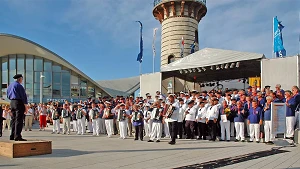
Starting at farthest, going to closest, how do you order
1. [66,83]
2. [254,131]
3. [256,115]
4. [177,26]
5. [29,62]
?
[66,83] → [29,62] → [177,26] → [254,131] → [256,115]

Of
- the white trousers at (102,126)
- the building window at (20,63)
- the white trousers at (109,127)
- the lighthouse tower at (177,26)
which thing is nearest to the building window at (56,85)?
the building window at (20,63)

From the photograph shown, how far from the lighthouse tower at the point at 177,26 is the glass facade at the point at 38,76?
491 inches

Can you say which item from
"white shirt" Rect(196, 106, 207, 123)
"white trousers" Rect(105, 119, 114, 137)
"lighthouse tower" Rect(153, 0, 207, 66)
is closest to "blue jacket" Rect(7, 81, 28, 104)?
"white trousers" Rect(105, 119, 114, 137)

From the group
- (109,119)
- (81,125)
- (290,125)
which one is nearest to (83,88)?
(81,125)

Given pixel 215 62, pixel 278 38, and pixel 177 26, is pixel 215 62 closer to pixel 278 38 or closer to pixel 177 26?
pixel 278 38

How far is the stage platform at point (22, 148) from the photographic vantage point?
6.76 metres

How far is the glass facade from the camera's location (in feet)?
116

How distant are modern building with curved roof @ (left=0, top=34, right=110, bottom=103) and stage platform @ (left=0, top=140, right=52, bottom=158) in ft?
94.6

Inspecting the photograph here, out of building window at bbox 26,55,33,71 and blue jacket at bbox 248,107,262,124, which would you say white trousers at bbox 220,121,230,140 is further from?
building window at bbox 26,55,33,71

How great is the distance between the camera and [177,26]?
3347 centimetres

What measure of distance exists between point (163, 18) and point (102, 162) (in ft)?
101

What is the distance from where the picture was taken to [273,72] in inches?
574

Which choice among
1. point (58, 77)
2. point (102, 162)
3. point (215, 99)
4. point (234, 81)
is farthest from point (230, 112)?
point (58, 77)

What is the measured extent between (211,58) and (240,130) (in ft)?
24.1
